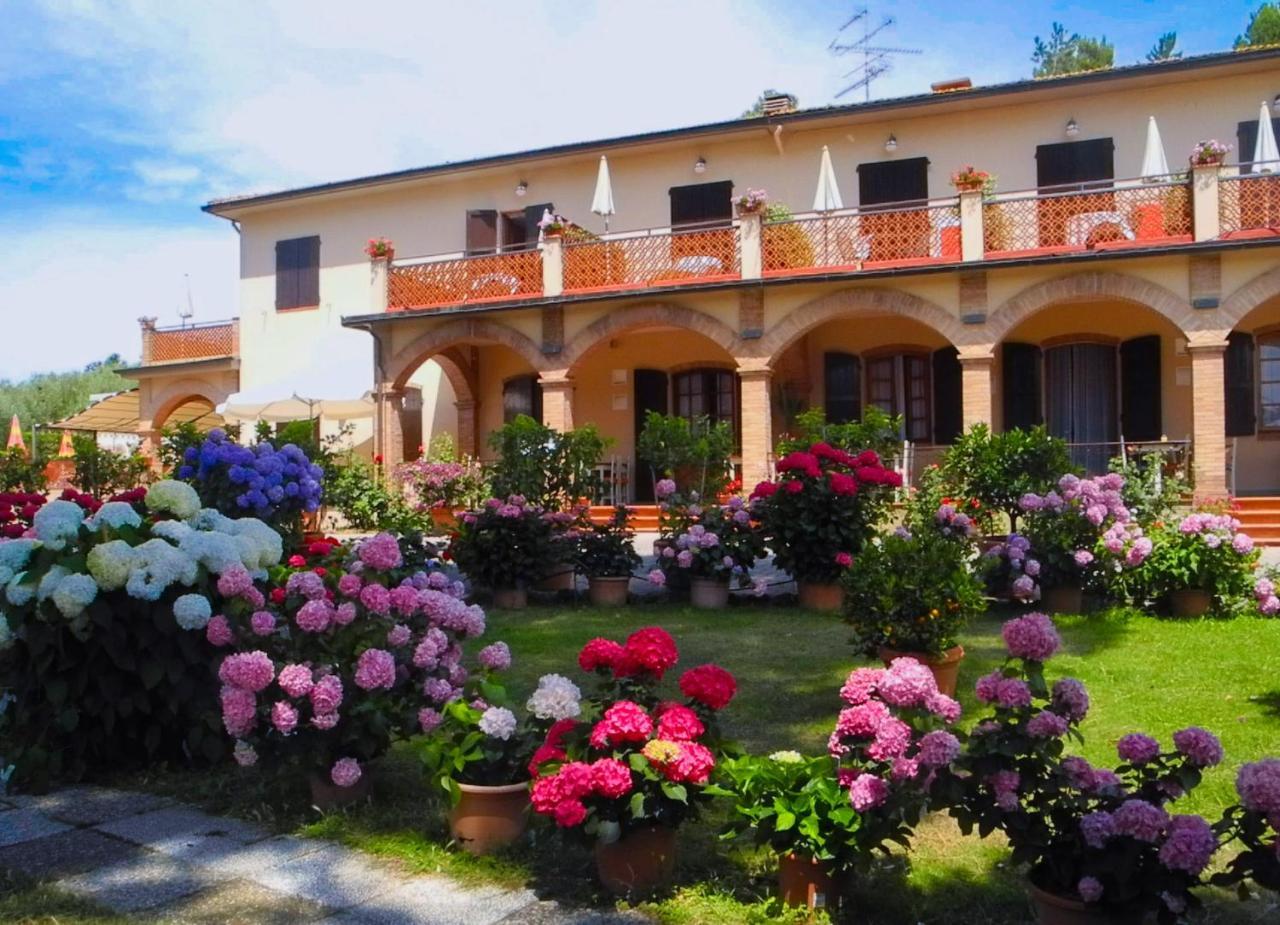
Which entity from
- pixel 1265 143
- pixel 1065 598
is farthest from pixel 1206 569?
pixel 1265 143

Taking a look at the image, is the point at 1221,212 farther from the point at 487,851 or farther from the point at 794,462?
the point at 487,851

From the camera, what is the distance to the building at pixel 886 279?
14.8m

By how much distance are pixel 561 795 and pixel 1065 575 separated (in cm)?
638

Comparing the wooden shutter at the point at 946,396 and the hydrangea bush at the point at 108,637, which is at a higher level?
the wooden shutter at the point at 946,396

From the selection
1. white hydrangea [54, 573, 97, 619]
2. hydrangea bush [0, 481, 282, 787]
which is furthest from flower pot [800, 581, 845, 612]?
white hydrangea [54, 573, 97, 619]

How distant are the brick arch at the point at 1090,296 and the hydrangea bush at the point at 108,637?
42.1 ft

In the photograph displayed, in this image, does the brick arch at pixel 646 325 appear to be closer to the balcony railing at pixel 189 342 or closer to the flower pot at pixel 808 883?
the balcony railing at pixel 189 342

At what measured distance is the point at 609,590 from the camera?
32.5ft

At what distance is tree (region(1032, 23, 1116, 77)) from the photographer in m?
43.2

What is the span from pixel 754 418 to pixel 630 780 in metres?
13.5

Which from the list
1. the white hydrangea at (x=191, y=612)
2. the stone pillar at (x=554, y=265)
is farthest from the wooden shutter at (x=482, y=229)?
the white hydrangea at (x=191, y=612)

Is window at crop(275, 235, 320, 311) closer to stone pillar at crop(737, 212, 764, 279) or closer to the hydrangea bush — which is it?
stone pillar at crop(737, 212, 764, 279)

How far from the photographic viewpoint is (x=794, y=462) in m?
9.12

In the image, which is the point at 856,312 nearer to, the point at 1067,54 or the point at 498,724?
the point at 498,724
